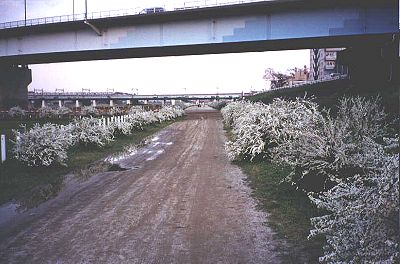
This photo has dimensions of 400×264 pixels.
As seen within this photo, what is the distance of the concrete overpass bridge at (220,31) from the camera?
29.7 m

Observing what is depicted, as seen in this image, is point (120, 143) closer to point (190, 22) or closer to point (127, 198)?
point (127, 198)

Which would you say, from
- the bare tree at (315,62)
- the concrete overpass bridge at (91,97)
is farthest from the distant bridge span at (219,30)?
the bare tree at (315,62)

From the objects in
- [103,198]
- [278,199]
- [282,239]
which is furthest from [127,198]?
[282,239]

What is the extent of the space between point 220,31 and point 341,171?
2823 centimetres

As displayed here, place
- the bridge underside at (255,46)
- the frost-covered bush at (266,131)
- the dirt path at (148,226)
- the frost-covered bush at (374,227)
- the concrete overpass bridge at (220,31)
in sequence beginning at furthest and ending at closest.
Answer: the bridge underside at (255,46)
the concrete overpass bridge at (220,31)
the frost-covered bush at (266,131)
the dirt path at (148,226)
the frost-covered bush at (374,227)

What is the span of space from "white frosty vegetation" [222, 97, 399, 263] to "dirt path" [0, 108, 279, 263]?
119cm

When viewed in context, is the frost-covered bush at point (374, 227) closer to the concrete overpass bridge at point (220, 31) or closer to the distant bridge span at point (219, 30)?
the distant bridge span at point (219, 30)

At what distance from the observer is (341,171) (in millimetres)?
7812

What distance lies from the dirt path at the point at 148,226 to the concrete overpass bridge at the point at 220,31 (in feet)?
79.5

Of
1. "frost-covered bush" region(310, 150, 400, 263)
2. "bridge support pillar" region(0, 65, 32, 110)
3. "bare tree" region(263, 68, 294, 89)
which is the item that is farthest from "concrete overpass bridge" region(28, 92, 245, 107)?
"frost-covered bush" region(310, 150, 400, 263)

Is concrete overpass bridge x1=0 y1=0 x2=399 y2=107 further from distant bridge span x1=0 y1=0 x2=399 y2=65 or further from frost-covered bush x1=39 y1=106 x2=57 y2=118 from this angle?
frost-covered bush x1=39 y1=106 x2=57 y2=118

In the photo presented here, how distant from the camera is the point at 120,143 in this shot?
20.4 meters

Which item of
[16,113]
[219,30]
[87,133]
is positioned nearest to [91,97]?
[16,113]

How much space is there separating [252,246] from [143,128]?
25.6m
